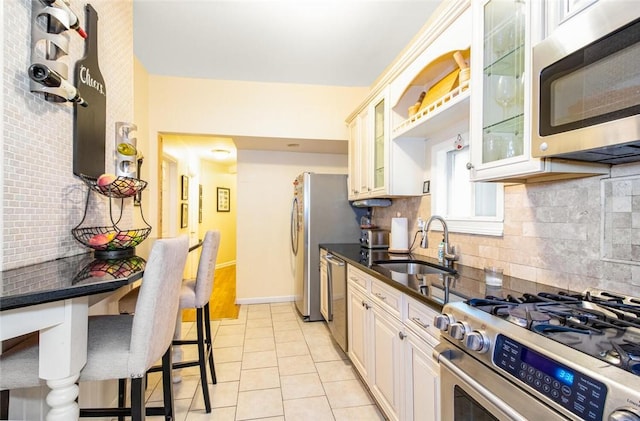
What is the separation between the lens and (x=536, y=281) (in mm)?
1472

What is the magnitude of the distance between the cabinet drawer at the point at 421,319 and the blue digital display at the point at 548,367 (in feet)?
1.57

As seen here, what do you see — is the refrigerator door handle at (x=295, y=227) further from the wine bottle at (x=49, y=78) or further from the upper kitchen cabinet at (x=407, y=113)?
the wine bottle at (x=49, y=78)

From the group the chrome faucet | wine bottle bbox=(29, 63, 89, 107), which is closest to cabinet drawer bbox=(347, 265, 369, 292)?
the chrome faucet

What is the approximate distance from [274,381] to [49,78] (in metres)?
2.27

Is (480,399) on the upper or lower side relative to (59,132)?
lower

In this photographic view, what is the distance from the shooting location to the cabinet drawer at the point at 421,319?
4.16 feet

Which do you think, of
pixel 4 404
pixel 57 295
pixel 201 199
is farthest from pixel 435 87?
pixel 201 199

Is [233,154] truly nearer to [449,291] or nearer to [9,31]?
[9,31]

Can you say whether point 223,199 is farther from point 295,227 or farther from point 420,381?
point 420,381

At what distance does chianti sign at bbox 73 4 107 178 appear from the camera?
157cm

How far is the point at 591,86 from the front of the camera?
912 millimetres

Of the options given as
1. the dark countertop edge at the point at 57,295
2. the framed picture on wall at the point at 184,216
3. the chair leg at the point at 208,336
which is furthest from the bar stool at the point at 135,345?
the framed picture on wall at the point at 184,216

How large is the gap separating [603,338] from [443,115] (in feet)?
4.72

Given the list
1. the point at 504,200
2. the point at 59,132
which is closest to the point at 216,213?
the point at 59,132
